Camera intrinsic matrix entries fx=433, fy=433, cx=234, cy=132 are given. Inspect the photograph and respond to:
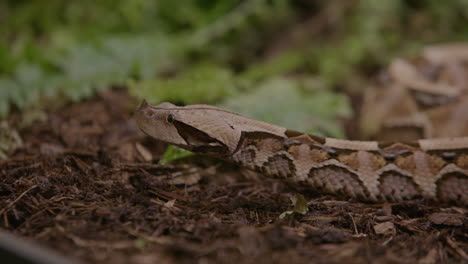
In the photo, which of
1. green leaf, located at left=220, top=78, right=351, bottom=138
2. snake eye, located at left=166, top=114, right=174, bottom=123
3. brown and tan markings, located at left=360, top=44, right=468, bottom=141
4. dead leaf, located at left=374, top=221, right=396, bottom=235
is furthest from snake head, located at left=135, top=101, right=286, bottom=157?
brown and tan markings, located at left=360, top=44, right=468, bottom=141

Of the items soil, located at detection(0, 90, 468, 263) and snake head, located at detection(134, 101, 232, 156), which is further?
snake head, located at detection(134, 101, 232, 156)

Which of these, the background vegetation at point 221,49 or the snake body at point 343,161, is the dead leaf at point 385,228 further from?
the background vegetation at point 221,49

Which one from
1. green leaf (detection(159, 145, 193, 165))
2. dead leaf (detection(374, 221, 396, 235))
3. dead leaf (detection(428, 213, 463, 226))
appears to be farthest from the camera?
green leaf (detection(159, 145, 193, 165))

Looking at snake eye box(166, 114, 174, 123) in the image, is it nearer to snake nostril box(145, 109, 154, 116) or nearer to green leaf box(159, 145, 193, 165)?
snake nostril box(145, 109, 154, 116)

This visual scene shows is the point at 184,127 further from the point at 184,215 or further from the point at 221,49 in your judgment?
the point at 221,49

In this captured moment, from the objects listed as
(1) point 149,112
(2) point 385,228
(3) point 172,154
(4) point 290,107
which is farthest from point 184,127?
(4) point 290,107

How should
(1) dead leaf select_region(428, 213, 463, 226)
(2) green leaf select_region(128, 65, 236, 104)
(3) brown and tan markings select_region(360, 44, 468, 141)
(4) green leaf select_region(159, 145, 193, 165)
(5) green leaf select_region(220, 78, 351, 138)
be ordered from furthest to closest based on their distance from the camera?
(3) brown and tan markings select_region(360, 44, 468, 141), (2) green leaf select_region(128, 65, 236, 104), (5) green leaf select_region(220, 78, 351, 138), (4) green leaf select_region(159, 145, 193, 165), (1) dead leaf select_region(428, 213, 463, 226)

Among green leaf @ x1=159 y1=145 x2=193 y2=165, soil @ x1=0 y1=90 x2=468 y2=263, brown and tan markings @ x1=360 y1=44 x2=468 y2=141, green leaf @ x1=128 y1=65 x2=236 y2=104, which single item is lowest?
soil @ x1=0 y1=90 x2=468 y2=263
